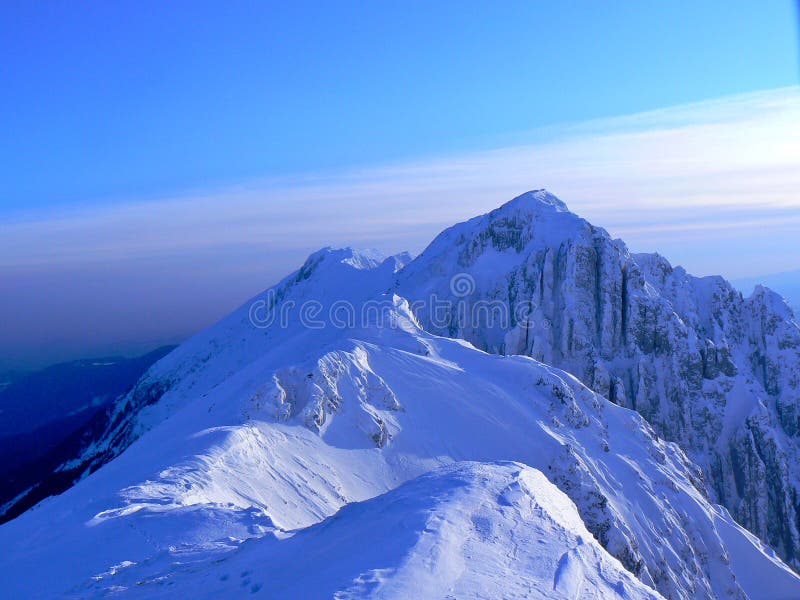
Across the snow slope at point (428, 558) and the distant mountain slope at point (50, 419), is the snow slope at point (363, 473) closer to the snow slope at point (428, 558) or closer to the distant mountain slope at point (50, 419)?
the snow slope at point (428, 558)

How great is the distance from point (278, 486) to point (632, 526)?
2299cm

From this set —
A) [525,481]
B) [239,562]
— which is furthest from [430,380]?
[239,562]

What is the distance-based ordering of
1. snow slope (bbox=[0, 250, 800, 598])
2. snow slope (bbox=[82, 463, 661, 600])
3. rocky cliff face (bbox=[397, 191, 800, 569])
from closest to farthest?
1. snow slope (bbox=[82, 463, 661, 600])
2. snow slope (bbox=[0, 250, 800, 598])
3. rocky cliff face (bbox=[397, 191, 800, 569])

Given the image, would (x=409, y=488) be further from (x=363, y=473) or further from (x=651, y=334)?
(x=651, y=334)

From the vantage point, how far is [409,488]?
58.2 feet

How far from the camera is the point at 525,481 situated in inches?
731

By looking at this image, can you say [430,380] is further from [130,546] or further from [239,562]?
[239,562]

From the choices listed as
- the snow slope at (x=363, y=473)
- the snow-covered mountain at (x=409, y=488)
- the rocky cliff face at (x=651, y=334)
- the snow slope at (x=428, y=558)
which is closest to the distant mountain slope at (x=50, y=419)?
the snow-covered mountain at (x=409, y=488)

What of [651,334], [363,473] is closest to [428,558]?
[363,473]

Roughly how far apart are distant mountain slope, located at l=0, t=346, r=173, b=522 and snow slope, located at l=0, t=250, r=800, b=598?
58.8 m

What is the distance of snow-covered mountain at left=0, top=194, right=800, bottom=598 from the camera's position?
14219 millimetres

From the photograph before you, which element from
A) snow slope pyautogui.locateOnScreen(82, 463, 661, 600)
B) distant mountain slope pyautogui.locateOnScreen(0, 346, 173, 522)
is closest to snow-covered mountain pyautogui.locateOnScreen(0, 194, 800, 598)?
snow slope pyautogui.locateOnScreen(82, 463, 661, 600)

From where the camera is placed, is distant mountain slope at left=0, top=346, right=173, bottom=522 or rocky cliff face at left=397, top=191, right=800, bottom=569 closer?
rocky cliff face at left=397, top=191, right=800, bottom=569

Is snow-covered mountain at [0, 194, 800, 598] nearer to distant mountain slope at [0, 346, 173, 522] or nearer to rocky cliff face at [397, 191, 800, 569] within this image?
rocky cliff face at [397, 191, 800, 569]
